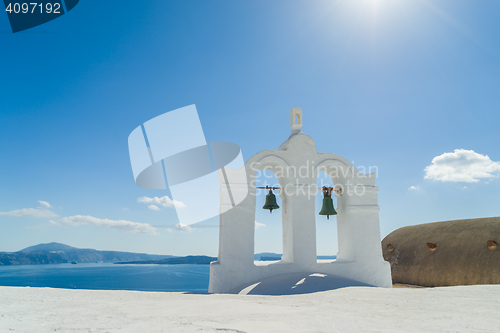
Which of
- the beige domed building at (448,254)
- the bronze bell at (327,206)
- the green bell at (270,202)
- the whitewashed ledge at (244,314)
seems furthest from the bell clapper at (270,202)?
the beige domed building at (448,254)

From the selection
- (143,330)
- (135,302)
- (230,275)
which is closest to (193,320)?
(143,330)

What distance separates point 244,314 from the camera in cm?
379

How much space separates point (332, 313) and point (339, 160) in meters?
5.68

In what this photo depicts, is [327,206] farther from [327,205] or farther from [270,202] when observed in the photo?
[270,202]

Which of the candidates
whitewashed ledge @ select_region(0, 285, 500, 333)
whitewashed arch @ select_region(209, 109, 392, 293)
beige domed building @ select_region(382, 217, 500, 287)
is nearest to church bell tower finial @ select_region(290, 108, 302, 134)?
whitewashed arch @ select_region(209, 109, 392, 293)

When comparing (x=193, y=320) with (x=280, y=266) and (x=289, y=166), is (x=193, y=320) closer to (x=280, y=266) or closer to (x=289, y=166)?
(x=280, y=266)

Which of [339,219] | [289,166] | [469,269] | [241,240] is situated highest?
[289,166]

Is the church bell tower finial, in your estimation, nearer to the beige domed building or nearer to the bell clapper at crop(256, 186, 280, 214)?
the bell clapper at crop(256, 186, 280, 214)

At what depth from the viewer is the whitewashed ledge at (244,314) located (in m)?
3.10

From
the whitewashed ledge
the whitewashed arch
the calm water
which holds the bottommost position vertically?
the calm water

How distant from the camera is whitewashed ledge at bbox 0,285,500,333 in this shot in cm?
310

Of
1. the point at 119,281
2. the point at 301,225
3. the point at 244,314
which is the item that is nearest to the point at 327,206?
the point at 301,225

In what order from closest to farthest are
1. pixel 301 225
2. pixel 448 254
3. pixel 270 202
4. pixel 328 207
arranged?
pixel 301 225 < pixel 270 202 < pixel 328 207 < pixel 448 254

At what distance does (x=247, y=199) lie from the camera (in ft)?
26.4
